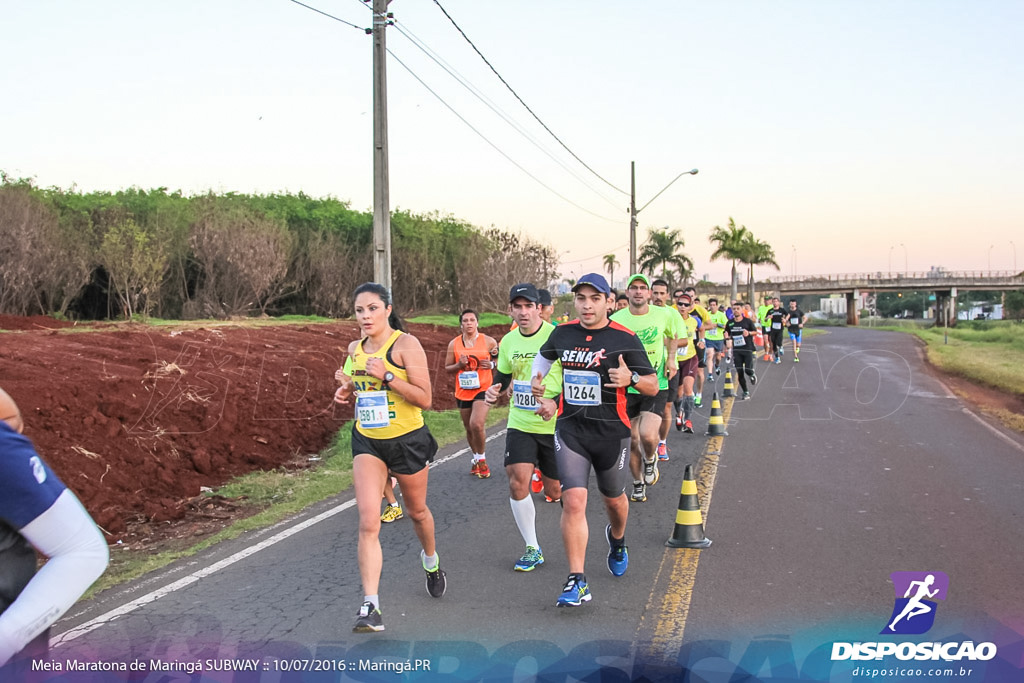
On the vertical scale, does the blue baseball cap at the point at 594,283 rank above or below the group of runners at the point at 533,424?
above

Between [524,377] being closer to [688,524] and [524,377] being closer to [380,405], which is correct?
[688,524]

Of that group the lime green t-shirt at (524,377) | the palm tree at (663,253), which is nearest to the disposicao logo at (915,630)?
the lime green t-shirt at (524,377)

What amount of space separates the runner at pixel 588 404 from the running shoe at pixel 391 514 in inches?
108

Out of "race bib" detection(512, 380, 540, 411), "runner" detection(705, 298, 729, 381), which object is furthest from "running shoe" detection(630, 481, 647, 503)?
"runner" detection(705, 298, 729, 381)

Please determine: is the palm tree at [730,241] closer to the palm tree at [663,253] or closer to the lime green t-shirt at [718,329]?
the palm tree at [663,253]

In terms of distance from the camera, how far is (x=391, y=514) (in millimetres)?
7969

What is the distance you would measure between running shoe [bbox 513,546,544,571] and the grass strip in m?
2.68

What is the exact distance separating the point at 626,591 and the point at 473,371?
3.99 meters

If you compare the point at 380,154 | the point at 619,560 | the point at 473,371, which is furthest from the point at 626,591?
the point at 380,154

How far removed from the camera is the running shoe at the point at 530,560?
20.6ft

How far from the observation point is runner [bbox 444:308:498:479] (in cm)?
937

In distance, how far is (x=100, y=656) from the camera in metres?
4.74

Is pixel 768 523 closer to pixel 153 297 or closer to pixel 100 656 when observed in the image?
pixel 100 656

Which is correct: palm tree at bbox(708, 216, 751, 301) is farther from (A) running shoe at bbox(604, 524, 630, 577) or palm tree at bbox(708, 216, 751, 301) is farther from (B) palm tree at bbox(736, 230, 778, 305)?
(A) running shoe at bbox(604, 524, 630, 577)
